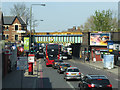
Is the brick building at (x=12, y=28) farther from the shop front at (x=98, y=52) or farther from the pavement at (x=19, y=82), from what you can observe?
the pavement at (x=19, y=82)

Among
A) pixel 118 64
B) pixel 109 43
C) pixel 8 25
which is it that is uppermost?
pixel 8 25

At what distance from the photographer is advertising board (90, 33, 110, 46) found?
68.0 meters

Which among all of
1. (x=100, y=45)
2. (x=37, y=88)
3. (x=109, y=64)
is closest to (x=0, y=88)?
(x=37, y=88)

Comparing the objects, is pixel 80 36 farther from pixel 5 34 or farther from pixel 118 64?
pixel 118 64

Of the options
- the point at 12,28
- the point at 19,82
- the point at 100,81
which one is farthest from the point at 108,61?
the point at 12,28

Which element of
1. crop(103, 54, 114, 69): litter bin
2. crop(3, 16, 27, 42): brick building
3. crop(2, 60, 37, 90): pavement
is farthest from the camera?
crop(3, 16, 27, 42): brick building

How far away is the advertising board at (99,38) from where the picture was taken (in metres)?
68.0

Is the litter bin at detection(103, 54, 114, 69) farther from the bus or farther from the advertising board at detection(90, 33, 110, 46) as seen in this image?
the advertising board at detection(90, 33, 110, 46)

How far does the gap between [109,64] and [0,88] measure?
26.5 metres

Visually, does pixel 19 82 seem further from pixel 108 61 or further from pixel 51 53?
pixel 51 53

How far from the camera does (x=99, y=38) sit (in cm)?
6819

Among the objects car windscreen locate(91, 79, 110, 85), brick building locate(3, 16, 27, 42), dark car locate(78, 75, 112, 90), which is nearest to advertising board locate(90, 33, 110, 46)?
brick building locate(3, 16, 27, 42)

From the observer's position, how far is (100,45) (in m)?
68.1

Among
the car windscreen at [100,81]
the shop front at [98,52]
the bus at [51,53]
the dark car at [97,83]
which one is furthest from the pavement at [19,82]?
the shop front at [98,52]
